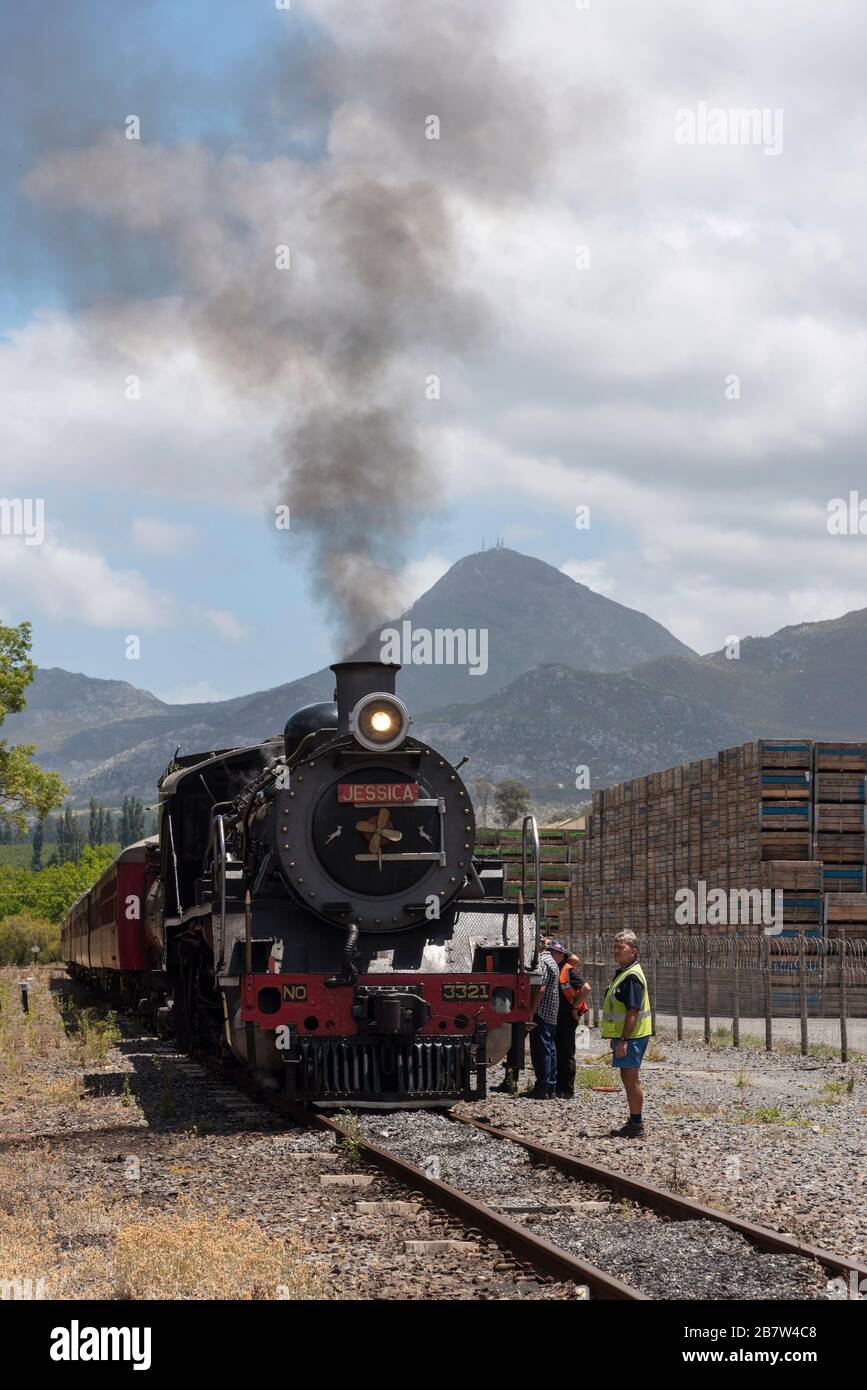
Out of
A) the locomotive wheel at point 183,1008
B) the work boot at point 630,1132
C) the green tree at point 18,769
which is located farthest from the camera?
the green tree at point 18,769

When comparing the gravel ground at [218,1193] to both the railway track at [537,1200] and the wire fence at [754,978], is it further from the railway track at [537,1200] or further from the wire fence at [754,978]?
the wire fence at [754,978]

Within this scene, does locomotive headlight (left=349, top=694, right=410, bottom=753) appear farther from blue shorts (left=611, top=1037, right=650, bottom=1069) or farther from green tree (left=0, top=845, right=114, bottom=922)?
green tree (left=0, top=845, right=114, bottom=922)

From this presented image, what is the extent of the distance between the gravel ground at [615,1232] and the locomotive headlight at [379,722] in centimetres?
322

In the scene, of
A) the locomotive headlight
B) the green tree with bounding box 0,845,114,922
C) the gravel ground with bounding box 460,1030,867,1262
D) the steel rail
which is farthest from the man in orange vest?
the green tree with bounding box 0,845,114,922

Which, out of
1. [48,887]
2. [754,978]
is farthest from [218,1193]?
[48,887]

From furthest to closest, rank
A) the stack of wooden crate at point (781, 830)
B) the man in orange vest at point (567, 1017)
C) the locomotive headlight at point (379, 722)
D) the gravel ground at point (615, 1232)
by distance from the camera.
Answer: the stack of wooden crate at point (781, 830) < the man in orange vest at point (567, 1017) < the locomotive headlight at point (379, 722) < the gravel ground at point (615, 1232)

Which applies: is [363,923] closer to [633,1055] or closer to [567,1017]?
[633,1055]

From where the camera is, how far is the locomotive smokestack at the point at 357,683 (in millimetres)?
13398

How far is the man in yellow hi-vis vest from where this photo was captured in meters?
12.1

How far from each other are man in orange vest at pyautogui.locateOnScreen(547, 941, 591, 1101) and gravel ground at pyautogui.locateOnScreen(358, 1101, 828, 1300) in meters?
3.32

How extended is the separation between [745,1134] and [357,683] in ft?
16.0
